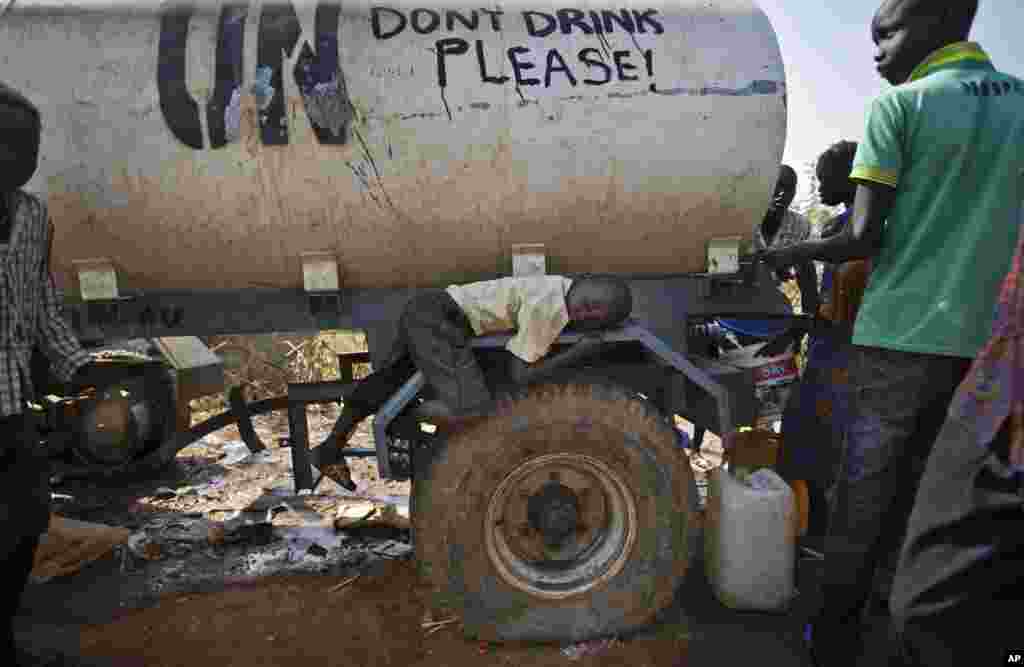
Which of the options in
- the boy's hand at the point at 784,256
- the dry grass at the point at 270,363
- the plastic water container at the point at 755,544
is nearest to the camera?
the boy's hand at the point at 784,256

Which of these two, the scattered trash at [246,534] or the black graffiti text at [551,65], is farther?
the scattered trash at [246,534]

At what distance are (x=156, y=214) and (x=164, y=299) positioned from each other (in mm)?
374

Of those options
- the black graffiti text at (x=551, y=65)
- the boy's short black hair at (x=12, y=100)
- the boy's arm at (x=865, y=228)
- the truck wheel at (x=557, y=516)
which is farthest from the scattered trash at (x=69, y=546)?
the boy's arm at (x=865, y=228)

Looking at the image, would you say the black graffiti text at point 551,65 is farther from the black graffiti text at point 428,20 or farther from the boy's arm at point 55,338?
the boy's arm at point 55,338

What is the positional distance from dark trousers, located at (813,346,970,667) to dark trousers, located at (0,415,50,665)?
277 centimetres

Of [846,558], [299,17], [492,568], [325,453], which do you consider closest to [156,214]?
[299,17]

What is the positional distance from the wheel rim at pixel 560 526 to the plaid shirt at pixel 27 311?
1.68 meters

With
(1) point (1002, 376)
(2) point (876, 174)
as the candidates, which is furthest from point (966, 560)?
(2) point (876, 174)

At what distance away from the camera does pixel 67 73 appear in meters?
2.48

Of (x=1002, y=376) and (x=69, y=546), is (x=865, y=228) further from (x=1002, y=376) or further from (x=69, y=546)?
(x=69, y=546)

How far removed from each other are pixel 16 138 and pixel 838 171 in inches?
136

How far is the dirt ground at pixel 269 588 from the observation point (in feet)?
8.59

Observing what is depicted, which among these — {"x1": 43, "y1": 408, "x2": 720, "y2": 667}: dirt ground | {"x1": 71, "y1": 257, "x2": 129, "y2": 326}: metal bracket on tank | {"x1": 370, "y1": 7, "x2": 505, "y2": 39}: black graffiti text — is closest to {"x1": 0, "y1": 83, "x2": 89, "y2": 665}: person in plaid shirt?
{"x1": 71, "y1": 257, "x2": 129, "y2": 326}: metal bracket on tank

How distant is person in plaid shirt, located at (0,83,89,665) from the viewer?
6.63ft
